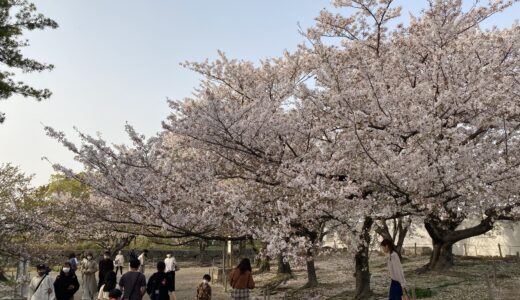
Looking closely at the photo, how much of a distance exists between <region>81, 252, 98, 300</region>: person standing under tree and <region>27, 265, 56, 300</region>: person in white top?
283cm

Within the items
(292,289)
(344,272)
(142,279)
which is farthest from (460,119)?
(344,272)

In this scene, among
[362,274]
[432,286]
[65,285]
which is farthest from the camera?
[432,286]

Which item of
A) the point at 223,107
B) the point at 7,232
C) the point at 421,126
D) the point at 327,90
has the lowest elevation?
the point at 7,232

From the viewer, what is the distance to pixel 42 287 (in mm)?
7277

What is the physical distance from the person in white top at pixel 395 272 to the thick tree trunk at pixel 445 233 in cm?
229

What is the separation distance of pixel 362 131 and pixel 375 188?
51.9 inches

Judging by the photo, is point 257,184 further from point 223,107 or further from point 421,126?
point 421,126

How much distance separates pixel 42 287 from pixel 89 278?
336 centimetres

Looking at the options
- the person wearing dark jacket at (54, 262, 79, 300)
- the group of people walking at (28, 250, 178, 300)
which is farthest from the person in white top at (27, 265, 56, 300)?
the person wearing dark jacket at (54, 262, 79, 300)

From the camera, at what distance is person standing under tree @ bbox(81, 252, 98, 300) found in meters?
10.2

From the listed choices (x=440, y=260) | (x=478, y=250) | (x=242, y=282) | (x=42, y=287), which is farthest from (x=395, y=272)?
(x=478, y=250)

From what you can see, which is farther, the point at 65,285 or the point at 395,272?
the point at 65,285

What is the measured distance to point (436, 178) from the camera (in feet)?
22.2

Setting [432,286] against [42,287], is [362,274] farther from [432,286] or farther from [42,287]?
[42,287]
